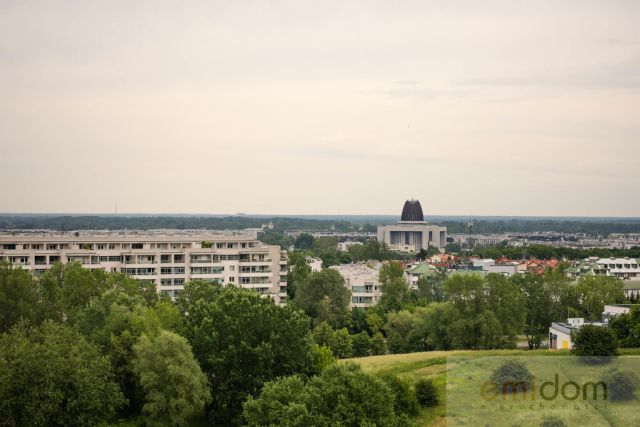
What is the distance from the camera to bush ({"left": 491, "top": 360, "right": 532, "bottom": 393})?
34.7 metres

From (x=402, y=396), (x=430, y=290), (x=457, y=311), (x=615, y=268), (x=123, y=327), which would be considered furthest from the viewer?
(x=615, y=268)

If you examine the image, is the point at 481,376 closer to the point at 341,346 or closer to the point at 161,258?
the point at 341,346

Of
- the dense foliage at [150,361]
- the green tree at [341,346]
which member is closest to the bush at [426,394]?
the dense foliage at [150,361]

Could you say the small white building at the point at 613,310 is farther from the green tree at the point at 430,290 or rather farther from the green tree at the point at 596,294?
the green tree at the point at 430,290

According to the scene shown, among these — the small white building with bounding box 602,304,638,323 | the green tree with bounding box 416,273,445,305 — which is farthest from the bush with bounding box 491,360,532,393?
the green tree with bounding box 416,273,445,305

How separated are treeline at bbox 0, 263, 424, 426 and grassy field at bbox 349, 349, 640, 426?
1995 millimetres

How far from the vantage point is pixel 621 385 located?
33.8 metres

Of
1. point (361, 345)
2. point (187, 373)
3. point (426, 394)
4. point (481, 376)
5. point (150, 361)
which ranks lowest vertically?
point (361, 345)

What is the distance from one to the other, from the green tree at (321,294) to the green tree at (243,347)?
33741 millimetres

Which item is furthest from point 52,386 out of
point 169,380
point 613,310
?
point 613,310

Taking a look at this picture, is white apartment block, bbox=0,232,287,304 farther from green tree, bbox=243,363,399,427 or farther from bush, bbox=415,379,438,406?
green tree, bbox=243,363,399,427

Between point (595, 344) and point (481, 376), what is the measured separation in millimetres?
6580

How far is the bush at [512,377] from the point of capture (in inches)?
1364

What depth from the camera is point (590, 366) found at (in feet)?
129
